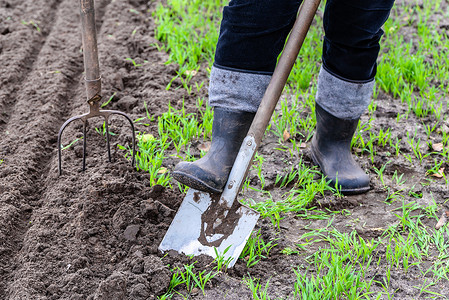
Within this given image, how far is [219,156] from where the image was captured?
7.78 ft

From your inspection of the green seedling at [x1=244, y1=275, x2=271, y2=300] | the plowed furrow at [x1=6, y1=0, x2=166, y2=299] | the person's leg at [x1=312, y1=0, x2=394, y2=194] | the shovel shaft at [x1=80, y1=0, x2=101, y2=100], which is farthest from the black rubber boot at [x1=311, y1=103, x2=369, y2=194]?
the shovel shaft at [x1=80, y1=0, x2=101, y2=100]

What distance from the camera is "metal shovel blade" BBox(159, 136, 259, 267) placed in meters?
2.20

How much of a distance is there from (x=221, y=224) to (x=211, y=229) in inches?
1.9

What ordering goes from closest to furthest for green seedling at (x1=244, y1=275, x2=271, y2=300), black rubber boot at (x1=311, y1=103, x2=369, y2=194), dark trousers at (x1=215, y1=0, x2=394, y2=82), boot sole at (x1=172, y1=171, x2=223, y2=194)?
1. green seedling at (x1=244, y1=275, x2=271, y2=300)
2. dark trousers at (x1=215, y1=0, x2=394, y2=82)
3. boot sole at (x1=172, y1=171, x2=223, y2=194)
4. black rubber boot at (x1=311, y1=103, x2=369, y2=194)

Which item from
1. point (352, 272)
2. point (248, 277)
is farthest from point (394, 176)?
point (248, 277)

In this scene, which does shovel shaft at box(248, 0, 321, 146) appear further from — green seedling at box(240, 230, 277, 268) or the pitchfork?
the pitchfork

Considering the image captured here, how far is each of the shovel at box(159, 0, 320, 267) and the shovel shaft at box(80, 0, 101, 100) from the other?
0.71 m

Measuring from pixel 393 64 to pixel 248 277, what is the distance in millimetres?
2326

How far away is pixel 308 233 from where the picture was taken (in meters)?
2.42

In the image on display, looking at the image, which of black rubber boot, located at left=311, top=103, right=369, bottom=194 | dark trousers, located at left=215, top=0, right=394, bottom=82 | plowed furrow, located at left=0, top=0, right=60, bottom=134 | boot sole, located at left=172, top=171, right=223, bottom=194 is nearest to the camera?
dark trousers, located at left=215, top=0, right=394, bottom=82

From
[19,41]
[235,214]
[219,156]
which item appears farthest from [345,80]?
[19,41]

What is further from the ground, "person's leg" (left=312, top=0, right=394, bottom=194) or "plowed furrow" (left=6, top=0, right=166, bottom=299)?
"person's leg" (left=312, top=0, right=394, bottom=194)

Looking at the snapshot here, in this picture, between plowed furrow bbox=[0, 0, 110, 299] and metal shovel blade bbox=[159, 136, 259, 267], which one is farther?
plowed furrow bbox=[0, 0, 110, 299]

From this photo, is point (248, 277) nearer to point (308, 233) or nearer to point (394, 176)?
point (308, 233)
